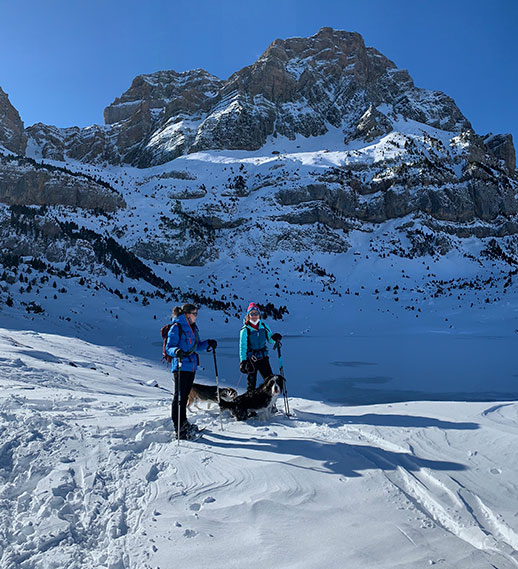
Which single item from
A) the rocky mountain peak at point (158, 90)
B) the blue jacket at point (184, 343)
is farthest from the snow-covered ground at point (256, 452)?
the rocky mountain peak at point (158, 90)

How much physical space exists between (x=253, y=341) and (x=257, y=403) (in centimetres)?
107

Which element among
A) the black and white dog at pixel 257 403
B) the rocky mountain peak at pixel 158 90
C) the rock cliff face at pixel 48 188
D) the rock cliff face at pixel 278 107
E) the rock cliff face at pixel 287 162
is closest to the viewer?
the black and white dog at pixel 257 403

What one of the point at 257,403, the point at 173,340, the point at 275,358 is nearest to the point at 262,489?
the point at 257,403

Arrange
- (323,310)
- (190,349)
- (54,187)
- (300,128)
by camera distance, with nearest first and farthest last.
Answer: (190,349), (323,310), (54,187), (300,128)

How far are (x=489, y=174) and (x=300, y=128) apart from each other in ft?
120

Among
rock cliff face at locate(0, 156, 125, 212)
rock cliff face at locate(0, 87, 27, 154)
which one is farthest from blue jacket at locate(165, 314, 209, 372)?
rock cliff face at locate(0, 87, 27, 154)

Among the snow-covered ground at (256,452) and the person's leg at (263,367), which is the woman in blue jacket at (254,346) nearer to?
the person's leg at (263,367)

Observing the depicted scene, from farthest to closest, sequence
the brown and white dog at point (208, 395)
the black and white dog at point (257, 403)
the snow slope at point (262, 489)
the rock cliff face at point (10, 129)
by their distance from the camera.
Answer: the rock cliff face at point (10, 129)
the brown and white dog at point (208, 395)
the black and white dog at point (257, 403)
the snow slope at point (262, 489)

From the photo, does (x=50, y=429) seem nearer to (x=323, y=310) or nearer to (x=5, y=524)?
(x=5, y=524)

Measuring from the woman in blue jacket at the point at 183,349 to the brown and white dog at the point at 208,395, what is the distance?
2.81ft

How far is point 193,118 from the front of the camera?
73.4m

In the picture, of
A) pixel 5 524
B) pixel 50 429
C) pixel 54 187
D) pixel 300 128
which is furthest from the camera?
pixel 300 128

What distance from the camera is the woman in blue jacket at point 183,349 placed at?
4.48 metres

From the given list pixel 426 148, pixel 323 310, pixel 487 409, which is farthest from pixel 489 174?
pixel 487 409
